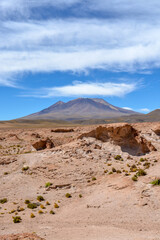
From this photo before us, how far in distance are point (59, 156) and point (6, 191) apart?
17.1 feet

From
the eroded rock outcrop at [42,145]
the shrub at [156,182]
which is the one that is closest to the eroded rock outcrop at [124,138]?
the eroded rock outcrop at [42,145]

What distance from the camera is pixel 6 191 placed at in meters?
17.2

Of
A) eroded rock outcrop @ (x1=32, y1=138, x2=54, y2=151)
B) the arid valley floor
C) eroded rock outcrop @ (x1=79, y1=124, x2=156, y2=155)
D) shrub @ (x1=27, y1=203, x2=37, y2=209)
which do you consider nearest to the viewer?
the arid valley floor

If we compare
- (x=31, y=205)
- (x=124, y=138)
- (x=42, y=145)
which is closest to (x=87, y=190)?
(x=31, y=205)

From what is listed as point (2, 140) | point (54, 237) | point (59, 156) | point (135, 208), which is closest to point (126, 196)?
point (135, 208)

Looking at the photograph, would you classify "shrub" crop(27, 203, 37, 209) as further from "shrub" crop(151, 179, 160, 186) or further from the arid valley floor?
"shrub" crop(151, 179, 160, 186)

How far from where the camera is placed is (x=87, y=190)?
1661cm

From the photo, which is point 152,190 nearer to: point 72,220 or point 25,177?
point 72,220

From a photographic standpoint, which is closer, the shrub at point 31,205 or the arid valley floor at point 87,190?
the arid valley floor at point 87,190

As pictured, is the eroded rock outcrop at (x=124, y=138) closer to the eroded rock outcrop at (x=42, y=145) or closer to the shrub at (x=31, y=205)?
the eroded rock outcrop at (x=42, y=145)

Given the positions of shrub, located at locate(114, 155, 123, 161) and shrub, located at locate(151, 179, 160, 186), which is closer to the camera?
shrub, located at locate(151, 179, 160, 186)

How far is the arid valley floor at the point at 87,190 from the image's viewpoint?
1127 cm

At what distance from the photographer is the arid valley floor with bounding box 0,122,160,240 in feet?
37.0

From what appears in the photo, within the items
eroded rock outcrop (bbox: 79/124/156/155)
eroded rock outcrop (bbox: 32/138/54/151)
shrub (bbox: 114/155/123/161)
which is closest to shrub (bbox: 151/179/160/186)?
shrub (bbox: 114/155/123/161)
